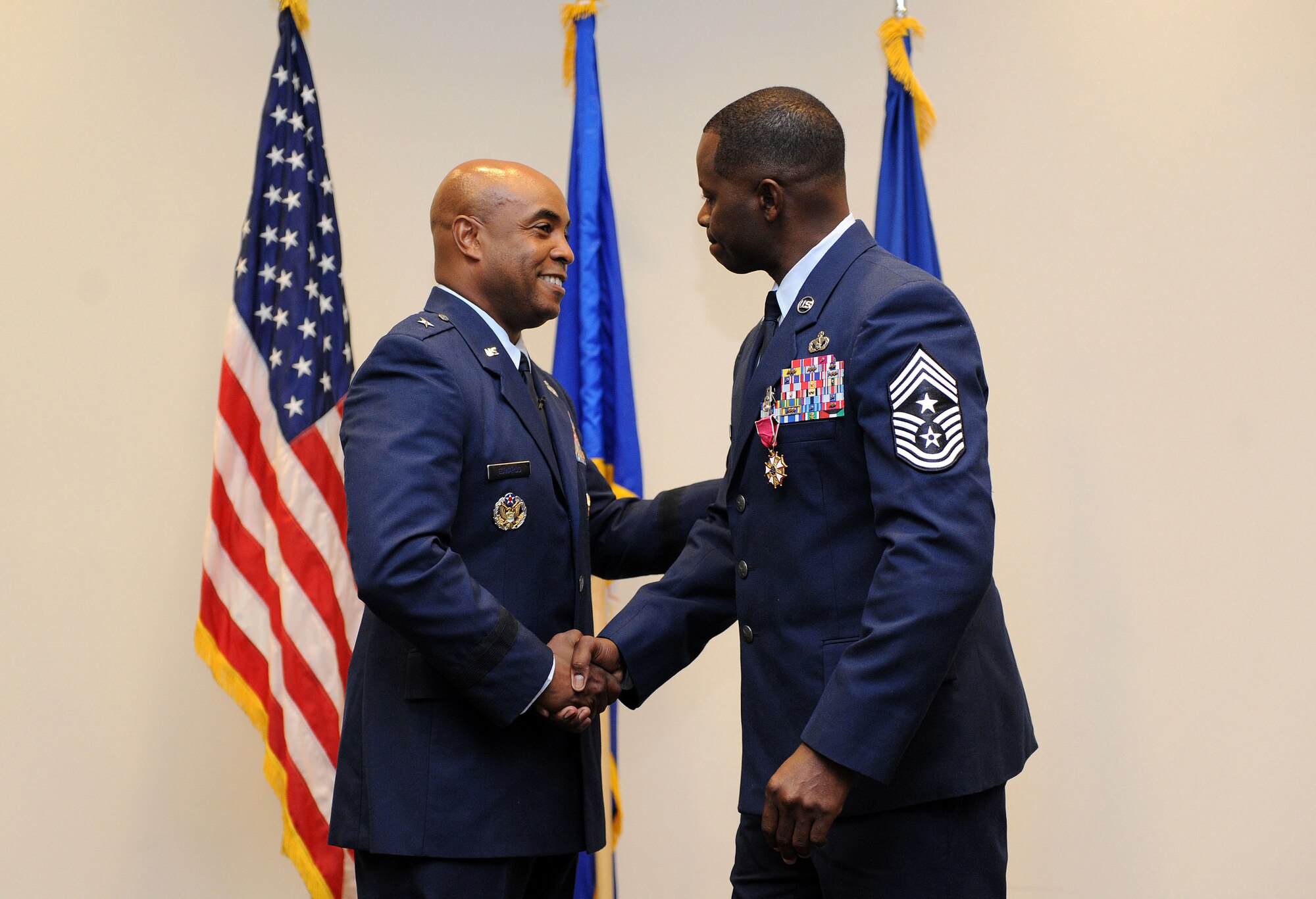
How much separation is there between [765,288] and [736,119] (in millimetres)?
1823

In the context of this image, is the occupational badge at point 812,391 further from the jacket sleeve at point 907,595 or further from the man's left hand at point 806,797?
the man's left hand at point 806,797

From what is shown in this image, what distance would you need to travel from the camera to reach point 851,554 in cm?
175

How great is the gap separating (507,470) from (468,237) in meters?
0.57

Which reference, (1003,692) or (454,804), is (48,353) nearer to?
(454,804)

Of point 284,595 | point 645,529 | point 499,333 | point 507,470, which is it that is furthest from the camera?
point 284,595

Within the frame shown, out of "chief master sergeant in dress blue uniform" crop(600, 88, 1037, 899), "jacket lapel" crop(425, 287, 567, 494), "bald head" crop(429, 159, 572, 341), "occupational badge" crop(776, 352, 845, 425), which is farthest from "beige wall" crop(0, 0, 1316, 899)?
"occupational badge" crop(776, 352, 845, 425)

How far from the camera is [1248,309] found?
11.5 feet

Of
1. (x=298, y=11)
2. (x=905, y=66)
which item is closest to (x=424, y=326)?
(x=298, y=11)

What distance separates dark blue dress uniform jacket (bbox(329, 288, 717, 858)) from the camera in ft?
6.22

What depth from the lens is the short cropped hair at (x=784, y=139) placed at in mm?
1932

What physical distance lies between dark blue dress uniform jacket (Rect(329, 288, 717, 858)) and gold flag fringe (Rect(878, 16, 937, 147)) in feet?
5.85

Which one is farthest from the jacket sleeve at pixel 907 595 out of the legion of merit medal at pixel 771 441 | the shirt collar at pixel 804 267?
the shirt collar at pixel 804 267

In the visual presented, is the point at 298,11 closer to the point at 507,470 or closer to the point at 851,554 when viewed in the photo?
the point at 507,470

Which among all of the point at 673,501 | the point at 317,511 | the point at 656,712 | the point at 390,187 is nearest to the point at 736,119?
the point at 673,501
